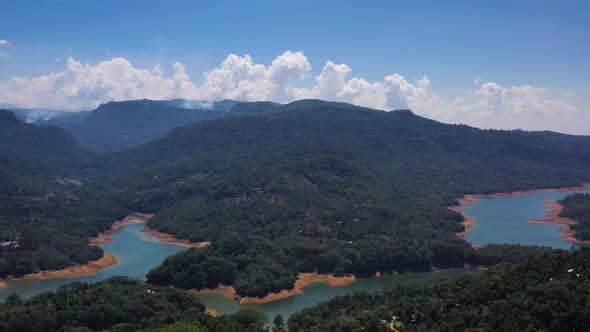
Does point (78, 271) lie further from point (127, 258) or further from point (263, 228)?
point (263, 228)

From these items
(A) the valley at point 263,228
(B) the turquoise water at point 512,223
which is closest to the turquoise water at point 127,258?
(A) the valley at point 263,228

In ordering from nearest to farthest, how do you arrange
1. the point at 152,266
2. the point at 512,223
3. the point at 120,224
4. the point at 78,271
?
the point at 78,271 < the point at 152,266 < the point at 120,224 < the point at 512,223

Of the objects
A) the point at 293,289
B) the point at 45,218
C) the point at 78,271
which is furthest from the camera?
the point at 45,218

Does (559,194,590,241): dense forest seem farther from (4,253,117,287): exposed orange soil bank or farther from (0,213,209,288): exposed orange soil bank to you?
(4,253,117,287): exposed orange soil bank

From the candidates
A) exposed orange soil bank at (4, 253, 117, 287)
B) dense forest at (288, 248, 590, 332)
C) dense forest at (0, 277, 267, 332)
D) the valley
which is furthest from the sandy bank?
dense forest at (288, 248, 590, 332)

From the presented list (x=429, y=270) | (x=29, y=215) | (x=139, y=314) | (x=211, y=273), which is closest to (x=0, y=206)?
(x=29, y=215)

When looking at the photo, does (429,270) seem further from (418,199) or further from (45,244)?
A: (45,244)

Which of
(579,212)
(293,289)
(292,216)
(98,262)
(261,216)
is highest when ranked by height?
(579,212)

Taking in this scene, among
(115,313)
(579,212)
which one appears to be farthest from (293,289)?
(579,212)
